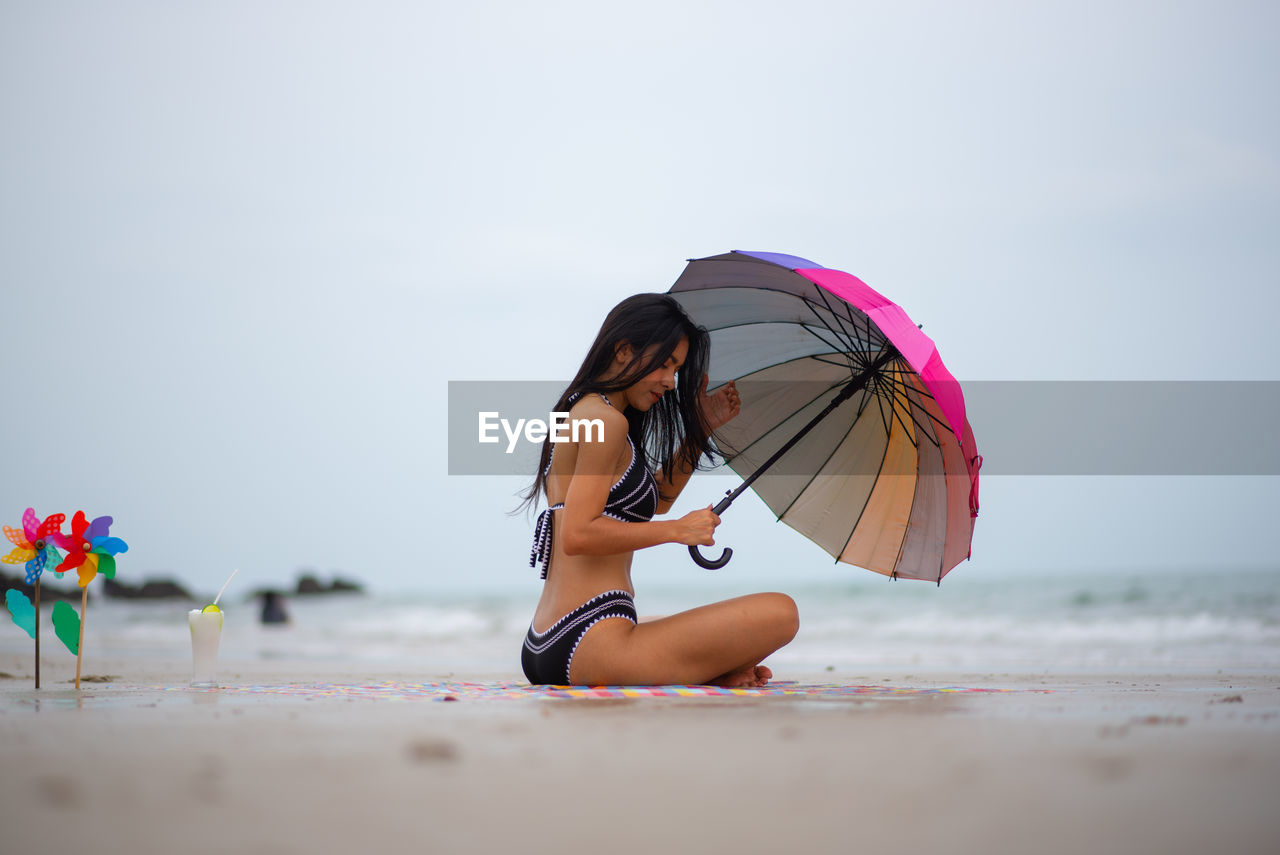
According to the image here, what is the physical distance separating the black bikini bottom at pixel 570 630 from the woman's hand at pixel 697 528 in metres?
0.30

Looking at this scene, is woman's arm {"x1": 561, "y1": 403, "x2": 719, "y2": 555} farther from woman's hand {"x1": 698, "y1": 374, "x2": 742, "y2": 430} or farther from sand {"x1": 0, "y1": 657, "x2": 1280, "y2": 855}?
woman's hand {"x1": 698, "y1": 374, "x2": 742, "y2": 430}

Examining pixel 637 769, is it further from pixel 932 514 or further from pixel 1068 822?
pixel 932 514

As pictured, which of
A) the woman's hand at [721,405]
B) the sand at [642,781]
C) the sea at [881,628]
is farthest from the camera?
the sea at [881,628]

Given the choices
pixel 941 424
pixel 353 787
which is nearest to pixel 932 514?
pixel 941 424

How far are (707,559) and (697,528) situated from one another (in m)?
0.20

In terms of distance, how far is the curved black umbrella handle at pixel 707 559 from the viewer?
3.23 metres

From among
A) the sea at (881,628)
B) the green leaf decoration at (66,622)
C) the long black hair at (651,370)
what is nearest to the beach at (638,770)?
the green leaf decoration at (66,622)

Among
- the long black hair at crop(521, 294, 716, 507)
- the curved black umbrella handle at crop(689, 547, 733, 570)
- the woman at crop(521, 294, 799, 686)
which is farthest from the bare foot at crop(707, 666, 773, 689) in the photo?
the long black hair at crop(521, 294, 716, 507)

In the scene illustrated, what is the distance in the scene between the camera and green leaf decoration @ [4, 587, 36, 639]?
3471 mm

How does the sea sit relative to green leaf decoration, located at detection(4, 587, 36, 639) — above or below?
below

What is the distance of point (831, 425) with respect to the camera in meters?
4.02

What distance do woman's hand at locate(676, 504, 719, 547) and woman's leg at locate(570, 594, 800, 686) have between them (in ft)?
0.77

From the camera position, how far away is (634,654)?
10.5 feet

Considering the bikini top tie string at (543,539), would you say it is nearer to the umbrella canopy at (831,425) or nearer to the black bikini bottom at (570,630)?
the black bikini bottom at (570,630)
